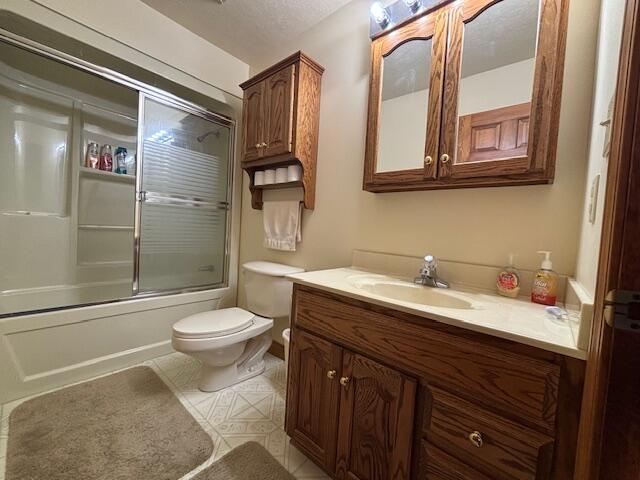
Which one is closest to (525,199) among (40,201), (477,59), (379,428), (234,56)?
(477,59)

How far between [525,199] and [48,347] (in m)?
2.54

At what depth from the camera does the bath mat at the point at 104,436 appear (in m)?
1.01

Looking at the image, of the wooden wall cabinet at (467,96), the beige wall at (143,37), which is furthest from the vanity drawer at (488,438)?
the beige wall at (143,37)

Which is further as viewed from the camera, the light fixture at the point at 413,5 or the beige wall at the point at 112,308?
the beige wall at the point at 112,308

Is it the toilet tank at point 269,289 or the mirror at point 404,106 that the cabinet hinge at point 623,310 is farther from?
the toilet tank at point 269,289

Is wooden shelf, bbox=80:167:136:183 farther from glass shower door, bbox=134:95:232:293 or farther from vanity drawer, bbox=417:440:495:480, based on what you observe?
vanity drawer, bbox=417:440:495:480

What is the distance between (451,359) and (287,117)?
1.49 meters

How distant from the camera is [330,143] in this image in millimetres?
1614

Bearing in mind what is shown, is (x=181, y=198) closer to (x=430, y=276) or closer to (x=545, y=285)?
(x=430, y=276)

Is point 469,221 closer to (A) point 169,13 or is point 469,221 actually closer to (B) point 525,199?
(B) point 525,199

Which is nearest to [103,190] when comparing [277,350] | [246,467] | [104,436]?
[104,436]

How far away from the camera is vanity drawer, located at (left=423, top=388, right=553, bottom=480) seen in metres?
0.57

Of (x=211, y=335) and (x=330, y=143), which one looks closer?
(x=211, y=335)

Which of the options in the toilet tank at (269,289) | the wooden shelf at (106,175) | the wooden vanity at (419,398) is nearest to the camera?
the wooden vanity at (419,398)
